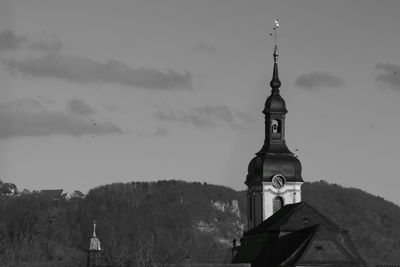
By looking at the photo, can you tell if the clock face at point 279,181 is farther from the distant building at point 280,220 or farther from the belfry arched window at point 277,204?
the belfry arched window at point 277,204

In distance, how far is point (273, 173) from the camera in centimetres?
11138

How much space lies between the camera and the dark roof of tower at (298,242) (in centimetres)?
8488

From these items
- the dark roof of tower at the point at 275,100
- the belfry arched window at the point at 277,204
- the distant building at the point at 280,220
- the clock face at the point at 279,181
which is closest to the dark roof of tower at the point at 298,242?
the distant building at the point at 280,220

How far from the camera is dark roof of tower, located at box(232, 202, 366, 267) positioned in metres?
84.9

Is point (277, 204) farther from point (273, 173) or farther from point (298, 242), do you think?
point (298, 242)

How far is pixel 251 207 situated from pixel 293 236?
24277 mm

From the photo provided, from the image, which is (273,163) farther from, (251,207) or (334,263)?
(334,263)

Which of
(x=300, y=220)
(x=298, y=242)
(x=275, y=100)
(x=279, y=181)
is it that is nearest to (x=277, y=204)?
(x=279, y=181)

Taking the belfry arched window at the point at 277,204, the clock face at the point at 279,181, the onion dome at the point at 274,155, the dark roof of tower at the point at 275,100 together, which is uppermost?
the dark roof of tower at the point at 275,100

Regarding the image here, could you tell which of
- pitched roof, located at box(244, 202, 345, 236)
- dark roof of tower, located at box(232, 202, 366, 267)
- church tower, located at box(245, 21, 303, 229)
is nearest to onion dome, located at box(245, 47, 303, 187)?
church tower, located at box(245, 21, 303, 229)

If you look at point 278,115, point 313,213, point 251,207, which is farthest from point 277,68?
point 313,213

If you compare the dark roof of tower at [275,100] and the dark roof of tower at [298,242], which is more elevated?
the dark roof of tower at [275,100]

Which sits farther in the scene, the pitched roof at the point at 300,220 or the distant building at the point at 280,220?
the pitched roof at the point at 300,220

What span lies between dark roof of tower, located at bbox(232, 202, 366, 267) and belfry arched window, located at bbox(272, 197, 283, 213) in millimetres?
5007
